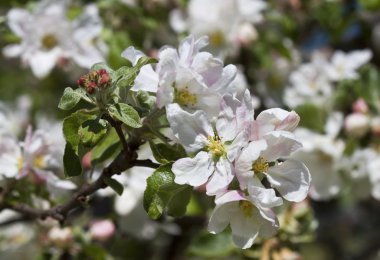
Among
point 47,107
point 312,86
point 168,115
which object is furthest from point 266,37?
point 168,115

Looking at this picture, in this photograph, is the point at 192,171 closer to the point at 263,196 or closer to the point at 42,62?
the point at 263,196

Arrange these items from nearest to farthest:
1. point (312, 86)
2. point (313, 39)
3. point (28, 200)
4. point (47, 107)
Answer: point (28, 200), point (312, 86), point (47, 107), point (313, 39)

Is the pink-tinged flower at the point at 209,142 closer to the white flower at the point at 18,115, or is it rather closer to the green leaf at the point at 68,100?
the green leaf at the point at 68,100

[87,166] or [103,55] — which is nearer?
[87,166]

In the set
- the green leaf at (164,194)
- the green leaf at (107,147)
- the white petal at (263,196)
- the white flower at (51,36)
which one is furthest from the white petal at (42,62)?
the white petal at (263,196)

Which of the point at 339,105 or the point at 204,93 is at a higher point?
the point at 204,93

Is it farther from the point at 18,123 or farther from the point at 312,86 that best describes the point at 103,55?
the point at 312,86

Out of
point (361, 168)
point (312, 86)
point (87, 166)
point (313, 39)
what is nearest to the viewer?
point (87, 166)
